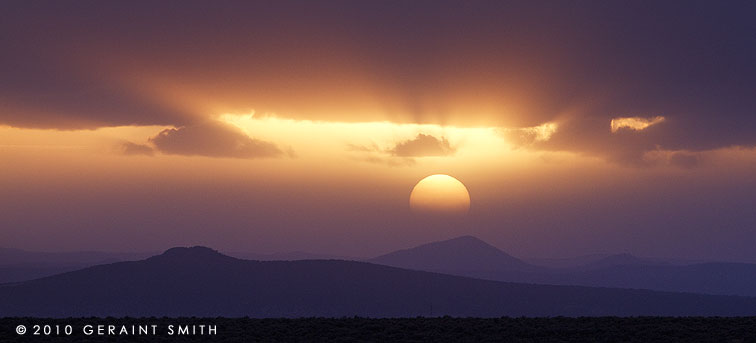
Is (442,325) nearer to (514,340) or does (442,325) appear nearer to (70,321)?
(514,340)

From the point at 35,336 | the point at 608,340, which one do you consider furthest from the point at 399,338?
the point at 35,336

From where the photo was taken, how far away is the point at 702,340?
168 feet

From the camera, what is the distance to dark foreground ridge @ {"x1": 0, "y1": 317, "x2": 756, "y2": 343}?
168 feet

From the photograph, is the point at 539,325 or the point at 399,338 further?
the point at 539,325

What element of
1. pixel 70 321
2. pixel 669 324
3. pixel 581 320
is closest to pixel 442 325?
pixel 581 320

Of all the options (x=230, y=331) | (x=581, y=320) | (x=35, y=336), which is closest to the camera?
(x=35, y=336)

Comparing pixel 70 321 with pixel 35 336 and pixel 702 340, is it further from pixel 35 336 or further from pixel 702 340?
pixel 702 340

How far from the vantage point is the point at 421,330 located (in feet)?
179

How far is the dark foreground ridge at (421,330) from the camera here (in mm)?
51312

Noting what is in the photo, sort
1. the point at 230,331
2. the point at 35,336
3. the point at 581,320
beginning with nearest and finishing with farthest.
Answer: the point at 35,336, the point at 230,331, the point at 581,320

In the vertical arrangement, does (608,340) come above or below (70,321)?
below

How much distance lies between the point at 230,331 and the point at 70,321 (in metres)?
10.3

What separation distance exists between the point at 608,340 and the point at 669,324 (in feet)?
24.3

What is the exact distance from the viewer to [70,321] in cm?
5559
